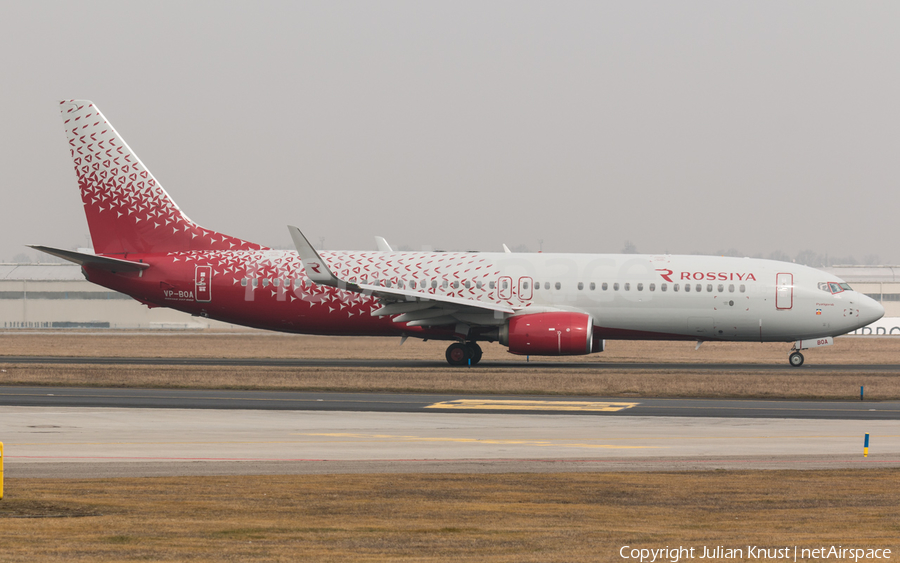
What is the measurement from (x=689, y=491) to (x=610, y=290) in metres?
25.8

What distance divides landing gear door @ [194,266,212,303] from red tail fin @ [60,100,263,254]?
1.59m

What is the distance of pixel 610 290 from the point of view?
1603 inches

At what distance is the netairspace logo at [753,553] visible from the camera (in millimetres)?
10570

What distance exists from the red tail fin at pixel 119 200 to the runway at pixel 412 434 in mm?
14169

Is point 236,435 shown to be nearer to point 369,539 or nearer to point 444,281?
point 369,539

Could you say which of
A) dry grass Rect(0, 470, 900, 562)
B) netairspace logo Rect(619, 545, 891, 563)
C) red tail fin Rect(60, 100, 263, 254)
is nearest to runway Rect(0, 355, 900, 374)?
red tail fin Rect(60, 100, 263, 254)

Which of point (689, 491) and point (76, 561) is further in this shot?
point (689, 491)

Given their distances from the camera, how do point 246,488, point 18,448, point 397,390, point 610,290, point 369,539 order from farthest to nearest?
point 610,290
point 397,390
point 18,448
point 246,488
point 369,539

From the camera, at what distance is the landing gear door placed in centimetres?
4203

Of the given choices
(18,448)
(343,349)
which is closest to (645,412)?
(18,448)

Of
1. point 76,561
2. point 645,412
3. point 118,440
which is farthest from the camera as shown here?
point 645,412

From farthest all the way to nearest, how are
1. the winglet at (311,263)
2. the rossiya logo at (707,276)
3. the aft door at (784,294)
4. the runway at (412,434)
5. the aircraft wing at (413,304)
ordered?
the rossiya logo at (707,276) < the aft door at (784,294) < the aircraft wing at (413,304) < the winglet at (311,263) < the runway at (412,434)

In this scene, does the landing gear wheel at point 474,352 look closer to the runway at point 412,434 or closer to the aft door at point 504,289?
the aft door at point 504,289

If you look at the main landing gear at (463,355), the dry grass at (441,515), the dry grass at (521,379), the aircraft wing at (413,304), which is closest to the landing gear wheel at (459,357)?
the main landing gear at (463,355)
